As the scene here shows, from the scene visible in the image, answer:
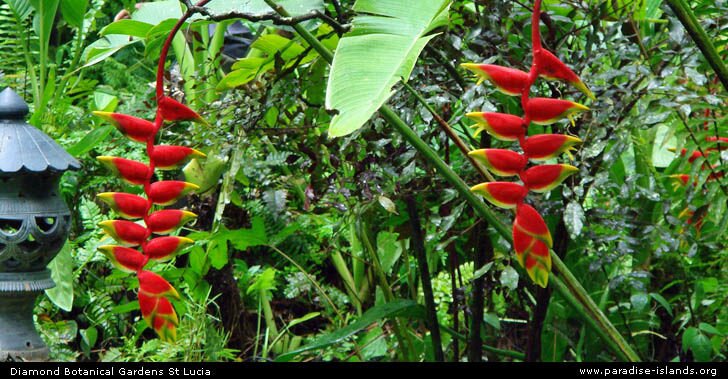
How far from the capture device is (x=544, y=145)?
857 mm

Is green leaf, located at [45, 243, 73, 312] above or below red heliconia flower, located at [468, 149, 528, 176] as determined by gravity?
below

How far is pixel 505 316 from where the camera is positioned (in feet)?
8.00

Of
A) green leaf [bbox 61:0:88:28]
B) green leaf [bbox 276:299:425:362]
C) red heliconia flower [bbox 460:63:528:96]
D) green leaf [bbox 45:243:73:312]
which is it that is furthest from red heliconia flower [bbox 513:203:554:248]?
green leaf [bbox 61:0:88:28]

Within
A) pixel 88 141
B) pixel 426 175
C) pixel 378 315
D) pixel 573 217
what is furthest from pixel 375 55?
pixel 88 141

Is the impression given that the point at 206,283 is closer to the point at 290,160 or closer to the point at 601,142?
the point at 290,160

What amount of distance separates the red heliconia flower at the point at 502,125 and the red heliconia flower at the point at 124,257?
0.43 metres

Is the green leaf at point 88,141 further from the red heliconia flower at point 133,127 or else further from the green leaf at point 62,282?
the red heliconia flower at point 133,127

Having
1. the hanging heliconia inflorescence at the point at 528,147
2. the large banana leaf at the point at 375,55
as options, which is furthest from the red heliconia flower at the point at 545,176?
the large banana leaf at the point at 375,55

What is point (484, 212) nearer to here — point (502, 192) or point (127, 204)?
point (502, 192)

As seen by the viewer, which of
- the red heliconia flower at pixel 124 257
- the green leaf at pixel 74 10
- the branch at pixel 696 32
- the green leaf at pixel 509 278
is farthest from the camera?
the green leaf at pixel 74 10

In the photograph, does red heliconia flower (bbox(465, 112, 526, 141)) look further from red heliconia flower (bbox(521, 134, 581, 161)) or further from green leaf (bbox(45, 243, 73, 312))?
green leaf (bbox(45, 243, 73, 312))

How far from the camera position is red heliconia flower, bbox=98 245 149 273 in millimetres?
956

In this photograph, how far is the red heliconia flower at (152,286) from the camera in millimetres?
958

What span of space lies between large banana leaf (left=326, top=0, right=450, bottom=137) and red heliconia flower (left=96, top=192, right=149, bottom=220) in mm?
261
